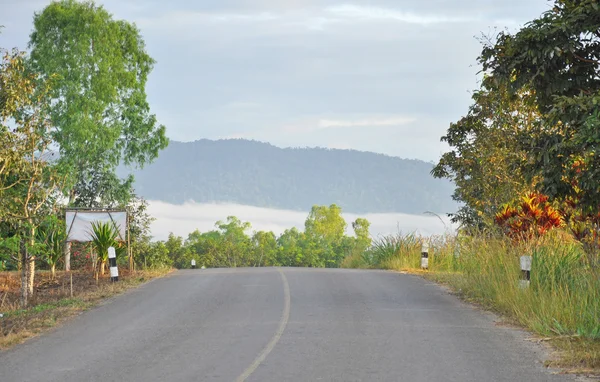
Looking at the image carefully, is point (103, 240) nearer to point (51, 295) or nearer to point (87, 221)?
point (87, 221)

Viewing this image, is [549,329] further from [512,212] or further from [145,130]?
[145,130]

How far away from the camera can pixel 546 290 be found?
1511cm

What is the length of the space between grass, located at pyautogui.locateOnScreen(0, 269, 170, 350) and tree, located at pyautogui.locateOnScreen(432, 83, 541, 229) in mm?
10858

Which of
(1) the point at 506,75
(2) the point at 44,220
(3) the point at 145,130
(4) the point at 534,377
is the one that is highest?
(3) the point at 145,130

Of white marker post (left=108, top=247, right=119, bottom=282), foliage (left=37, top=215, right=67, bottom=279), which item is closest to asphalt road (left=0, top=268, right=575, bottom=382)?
white marker post (left=108, top=247, right=119, bottom=282)

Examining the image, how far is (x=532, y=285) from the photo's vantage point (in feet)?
52.3

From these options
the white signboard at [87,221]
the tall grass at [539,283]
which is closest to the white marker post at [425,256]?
the tall grass at [539,283]

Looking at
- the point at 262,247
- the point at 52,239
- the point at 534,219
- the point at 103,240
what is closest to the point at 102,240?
the point at 103,240

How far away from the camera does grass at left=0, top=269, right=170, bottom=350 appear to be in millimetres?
13805

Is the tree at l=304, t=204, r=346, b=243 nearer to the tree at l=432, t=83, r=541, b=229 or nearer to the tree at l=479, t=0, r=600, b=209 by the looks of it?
the tree at l=432, t=83, r=541, b=229

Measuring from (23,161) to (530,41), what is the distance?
11712 mm

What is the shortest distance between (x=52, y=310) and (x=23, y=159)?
14.2 ft

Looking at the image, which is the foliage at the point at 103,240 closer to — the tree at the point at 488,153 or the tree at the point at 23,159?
the tree at the point at 23,159

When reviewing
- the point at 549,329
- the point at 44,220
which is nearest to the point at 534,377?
the point at 549,329
